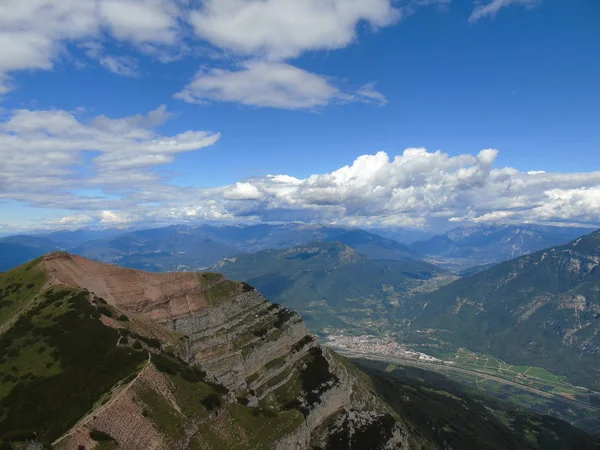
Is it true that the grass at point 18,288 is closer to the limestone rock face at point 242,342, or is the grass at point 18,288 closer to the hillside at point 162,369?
the hillside at point 162,369

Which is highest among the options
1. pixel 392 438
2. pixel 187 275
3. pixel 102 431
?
pixel 187 275

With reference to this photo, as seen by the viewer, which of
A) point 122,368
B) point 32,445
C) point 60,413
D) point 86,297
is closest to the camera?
point 32,445

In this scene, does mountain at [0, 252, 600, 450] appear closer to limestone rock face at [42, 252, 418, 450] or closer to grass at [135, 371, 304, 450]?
grass at [135, 371, 304, 450]

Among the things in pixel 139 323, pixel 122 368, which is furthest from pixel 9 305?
pixel 122 368

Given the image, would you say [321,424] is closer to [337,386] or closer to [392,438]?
[337,386]

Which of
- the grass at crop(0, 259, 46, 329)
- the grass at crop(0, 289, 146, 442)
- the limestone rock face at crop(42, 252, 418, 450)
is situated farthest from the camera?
the limestone rock face at crop(42, 252, 418, 450)

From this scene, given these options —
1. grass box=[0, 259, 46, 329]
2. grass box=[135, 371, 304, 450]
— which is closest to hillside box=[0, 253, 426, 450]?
grass box=[135, 371, 304, 450]

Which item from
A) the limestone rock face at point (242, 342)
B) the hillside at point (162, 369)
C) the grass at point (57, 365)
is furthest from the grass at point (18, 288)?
the grass at point (57, 365)
